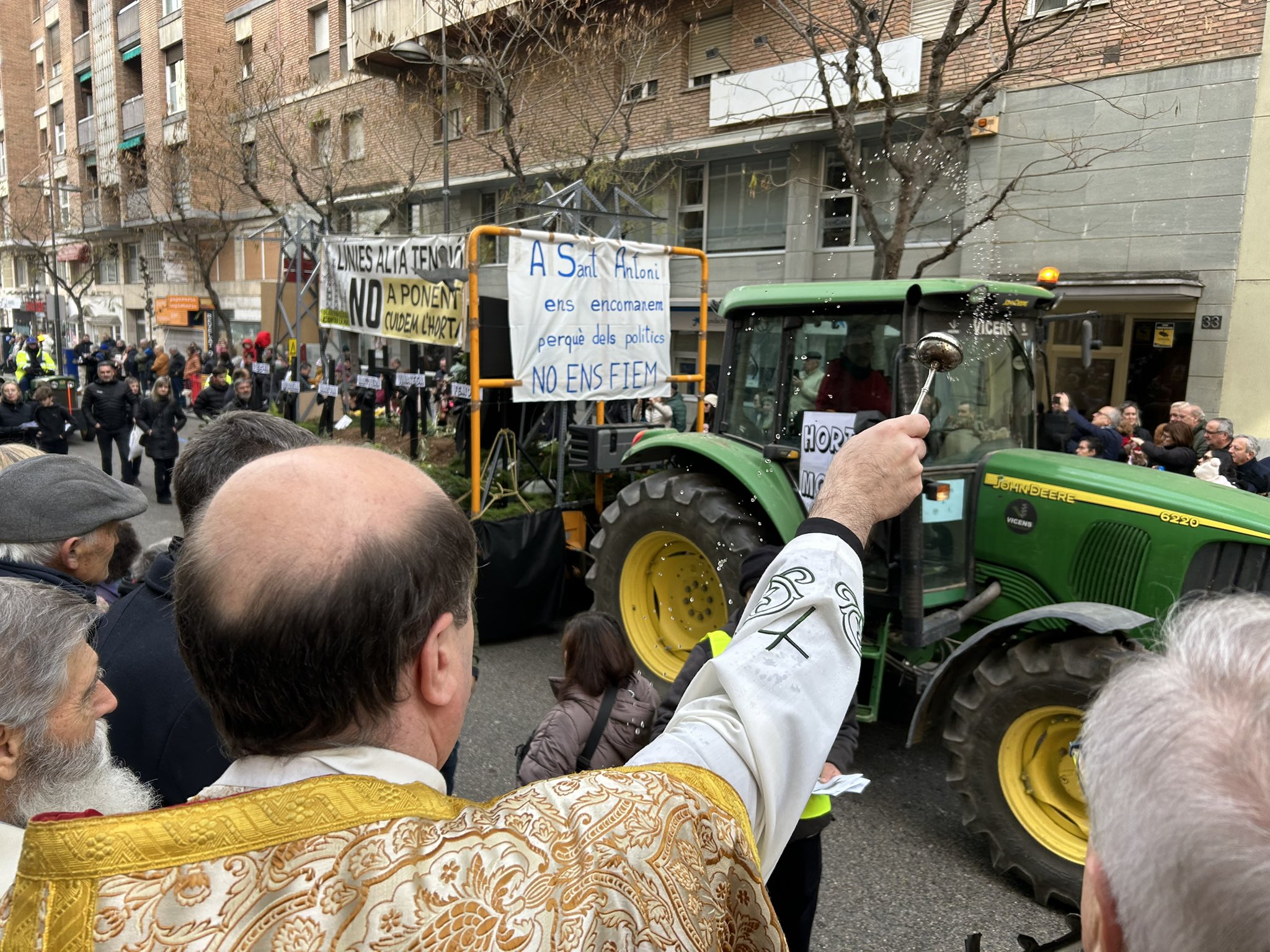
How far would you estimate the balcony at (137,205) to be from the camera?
2881 centimetres

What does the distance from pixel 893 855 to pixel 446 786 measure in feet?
10.2

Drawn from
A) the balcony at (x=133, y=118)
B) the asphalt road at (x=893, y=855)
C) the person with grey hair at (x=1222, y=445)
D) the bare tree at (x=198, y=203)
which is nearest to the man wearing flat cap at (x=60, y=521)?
the asphalt road at (x=893, y=855)

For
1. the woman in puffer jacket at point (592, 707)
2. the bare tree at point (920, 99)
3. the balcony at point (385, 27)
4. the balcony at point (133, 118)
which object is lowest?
the woman in puffer jacket at point (592, 707)

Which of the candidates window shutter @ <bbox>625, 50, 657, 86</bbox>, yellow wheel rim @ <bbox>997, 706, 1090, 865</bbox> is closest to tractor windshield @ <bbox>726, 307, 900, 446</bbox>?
yellow wheel rim @ <bbox>997, 706, 1090, 865</bbox>

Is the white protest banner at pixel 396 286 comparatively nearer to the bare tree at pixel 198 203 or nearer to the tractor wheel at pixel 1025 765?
the tractor wheel at pixel 1025 765

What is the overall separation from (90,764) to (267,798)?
1.04 m

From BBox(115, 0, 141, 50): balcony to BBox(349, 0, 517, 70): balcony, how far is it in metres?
17.5

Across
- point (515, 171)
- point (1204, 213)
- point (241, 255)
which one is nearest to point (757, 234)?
point (515, 171)

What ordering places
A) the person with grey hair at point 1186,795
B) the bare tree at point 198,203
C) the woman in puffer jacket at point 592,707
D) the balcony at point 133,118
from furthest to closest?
1. the balcony at point 133,118
2. the bare tree at point 198,203
3. the woman in puffer jacket at point 592,707
4. the person with grey hair at point 1186,795

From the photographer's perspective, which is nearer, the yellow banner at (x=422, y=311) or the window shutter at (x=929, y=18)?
the yellow banner at (x=422, y=311)

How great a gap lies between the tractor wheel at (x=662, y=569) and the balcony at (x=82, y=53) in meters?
39.7

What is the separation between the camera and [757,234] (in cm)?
1512

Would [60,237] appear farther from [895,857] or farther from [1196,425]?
[895,857]

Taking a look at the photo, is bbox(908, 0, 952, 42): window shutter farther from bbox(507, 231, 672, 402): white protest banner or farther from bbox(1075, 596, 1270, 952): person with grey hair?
bbox(1075, 596, 1270, 952): person with grey hair
